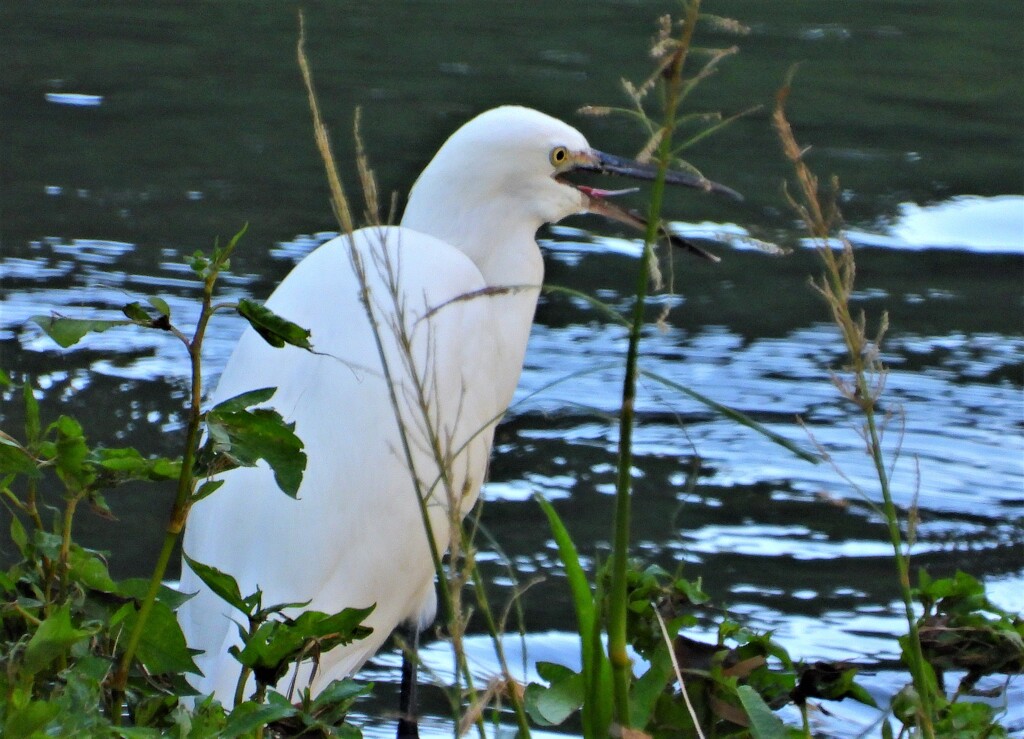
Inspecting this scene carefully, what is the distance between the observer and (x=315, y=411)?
2.04 meters

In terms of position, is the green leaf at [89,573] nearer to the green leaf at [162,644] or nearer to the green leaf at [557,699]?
the green leaf at [162,644]

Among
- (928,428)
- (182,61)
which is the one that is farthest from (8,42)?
(928,428)

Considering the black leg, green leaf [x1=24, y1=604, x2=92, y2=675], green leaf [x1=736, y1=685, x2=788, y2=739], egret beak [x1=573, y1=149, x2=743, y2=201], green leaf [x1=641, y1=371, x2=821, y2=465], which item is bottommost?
the black leg

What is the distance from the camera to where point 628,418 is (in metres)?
1.01

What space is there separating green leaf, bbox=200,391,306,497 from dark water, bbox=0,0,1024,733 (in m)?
0.24

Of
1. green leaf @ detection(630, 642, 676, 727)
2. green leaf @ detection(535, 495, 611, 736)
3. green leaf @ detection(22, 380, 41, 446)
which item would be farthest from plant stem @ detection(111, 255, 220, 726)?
green leaf @ detection(630, 642, 676, 727)

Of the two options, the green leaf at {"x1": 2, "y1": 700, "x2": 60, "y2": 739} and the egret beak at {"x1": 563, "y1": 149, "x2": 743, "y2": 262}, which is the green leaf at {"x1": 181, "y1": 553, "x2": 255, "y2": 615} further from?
the egret beak at {"x1": 563, "y1": 149, "x2": 743, "y2": 262}

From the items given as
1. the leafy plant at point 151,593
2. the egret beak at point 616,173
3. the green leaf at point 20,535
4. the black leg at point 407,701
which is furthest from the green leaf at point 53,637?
the egret beak at point 616,173

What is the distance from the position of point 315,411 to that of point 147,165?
10.5ft

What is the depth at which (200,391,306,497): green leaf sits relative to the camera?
100 cm

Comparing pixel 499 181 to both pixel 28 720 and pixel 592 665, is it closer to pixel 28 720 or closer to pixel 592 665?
pixel 592 665

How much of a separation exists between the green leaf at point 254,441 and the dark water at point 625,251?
0.24m

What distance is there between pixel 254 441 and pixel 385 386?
3.47 feet

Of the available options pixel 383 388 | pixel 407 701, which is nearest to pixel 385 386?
pixel 383 388
